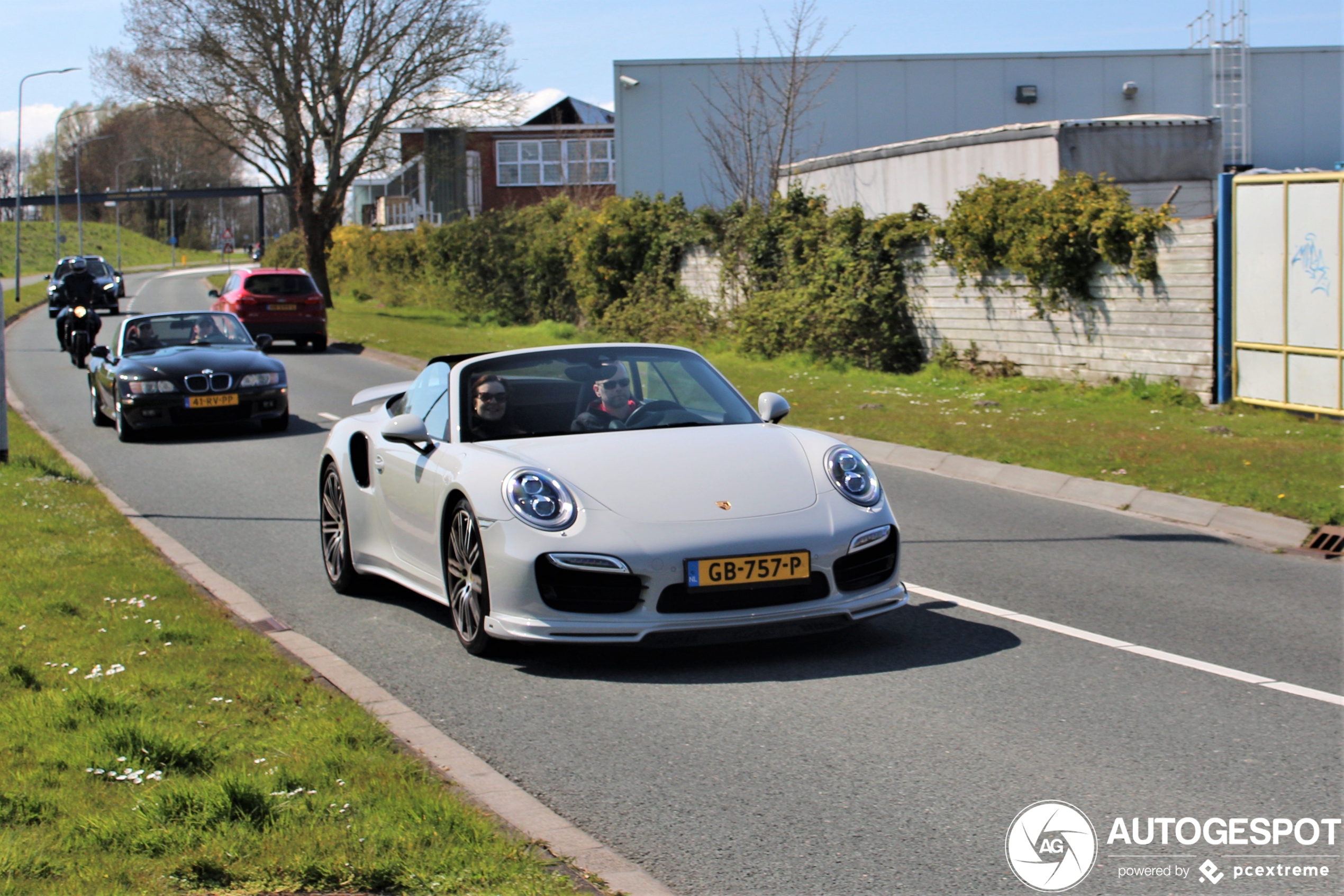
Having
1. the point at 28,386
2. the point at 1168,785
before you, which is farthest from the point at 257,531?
the point at 28,386

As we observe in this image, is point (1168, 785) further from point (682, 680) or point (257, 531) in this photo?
point (257, 531)

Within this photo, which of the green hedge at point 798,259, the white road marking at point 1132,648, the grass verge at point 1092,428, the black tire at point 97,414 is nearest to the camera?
the white road marking at point 1132,648

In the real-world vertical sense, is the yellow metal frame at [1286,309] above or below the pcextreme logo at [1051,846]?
above

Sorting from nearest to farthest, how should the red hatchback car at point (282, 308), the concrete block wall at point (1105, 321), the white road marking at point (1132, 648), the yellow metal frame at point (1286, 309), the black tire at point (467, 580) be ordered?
the white road marking at point (1132, 648), the black tire at point (467, 580), the yellow metal frame at point (1286, 309), the concrete block wall at point (1105, 321), the red hatchback car at point (282, 308)

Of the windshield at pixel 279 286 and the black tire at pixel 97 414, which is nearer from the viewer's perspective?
A: the black tire at pixel 97 414

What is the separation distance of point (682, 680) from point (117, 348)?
42.5ft

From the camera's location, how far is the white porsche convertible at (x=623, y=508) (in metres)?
5.62

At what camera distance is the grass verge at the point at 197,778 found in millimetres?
3582

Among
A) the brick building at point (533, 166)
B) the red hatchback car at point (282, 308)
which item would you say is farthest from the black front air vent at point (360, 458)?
the brick building at point (533, 166)

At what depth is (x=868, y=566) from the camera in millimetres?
5965

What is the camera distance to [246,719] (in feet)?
16.7

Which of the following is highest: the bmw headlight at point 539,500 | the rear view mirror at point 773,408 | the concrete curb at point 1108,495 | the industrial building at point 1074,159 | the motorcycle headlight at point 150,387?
the industrial building at point 1074,159

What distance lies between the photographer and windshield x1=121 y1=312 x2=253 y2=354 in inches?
654

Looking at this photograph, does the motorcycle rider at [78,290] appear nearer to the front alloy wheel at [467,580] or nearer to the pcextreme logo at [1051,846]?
the front alloy wheel at [467,580]
